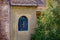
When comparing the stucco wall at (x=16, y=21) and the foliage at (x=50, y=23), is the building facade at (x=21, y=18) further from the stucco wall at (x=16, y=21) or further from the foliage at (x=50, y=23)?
the foliage at (x=50, y=23)

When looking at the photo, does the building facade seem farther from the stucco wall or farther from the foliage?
the foliage

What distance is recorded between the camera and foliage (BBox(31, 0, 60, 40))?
13.2 metres

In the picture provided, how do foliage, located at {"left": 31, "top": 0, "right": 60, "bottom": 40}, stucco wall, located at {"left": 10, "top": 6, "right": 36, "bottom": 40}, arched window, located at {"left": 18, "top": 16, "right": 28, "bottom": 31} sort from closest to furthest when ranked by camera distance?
foliage, located at {"left": 31, "top": 0, "right": 60, "bottom": 40} → stucco wall, located at {"left": 10, "top": 6, "right": 36, "bottom": 40} → arched window, located at {"left": 18, "top": 16, "right": 28, "bottom": 31}

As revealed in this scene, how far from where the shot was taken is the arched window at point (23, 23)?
15.7 meters

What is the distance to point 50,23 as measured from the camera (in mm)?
13477

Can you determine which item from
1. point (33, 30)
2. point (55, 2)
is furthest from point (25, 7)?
point (55, 2)

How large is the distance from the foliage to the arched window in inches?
59.0

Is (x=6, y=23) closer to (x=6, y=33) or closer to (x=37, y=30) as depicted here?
(x=6, y=33)

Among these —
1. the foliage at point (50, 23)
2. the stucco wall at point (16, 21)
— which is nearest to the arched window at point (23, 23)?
the stucco wall at point (16, 21)

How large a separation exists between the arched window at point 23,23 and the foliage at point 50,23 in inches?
59.0

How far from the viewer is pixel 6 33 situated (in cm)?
1463

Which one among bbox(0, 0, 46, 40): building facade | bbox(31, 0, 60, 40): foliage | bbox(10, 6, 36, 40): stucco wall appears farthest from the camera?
bbox(10, 6, 36, 40): stucco wall

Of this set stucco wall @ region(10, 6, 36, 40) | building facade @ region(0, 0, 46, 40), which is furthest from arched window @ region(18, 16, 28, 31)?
stucco wall @ region(10, 6, 36, 40)

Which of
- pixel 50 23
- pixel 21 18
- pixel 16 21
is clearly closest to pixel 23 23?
pixel 21 18
